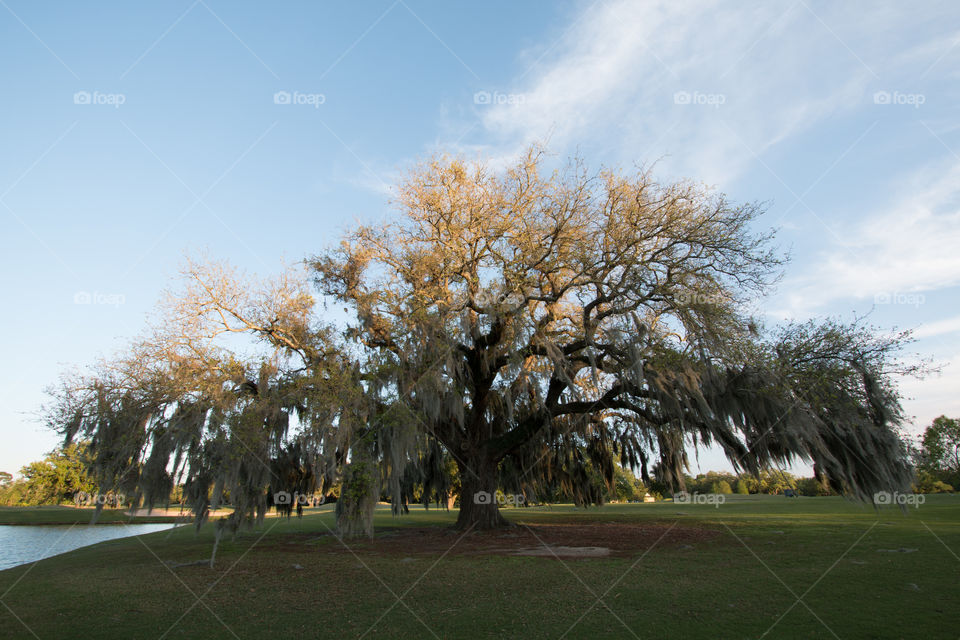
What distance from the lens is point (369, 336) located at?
16875 mm

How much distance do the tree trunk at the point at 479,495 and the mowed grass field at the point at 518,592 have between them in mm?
3691

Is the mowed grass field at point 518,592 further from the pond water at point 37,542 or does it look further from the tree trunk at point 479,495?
the pond water at point 37,542

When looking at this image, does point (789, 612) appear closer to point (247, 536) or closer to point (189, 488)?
point (189, 488)

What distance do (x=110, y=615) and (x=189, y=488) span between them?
5388 mm

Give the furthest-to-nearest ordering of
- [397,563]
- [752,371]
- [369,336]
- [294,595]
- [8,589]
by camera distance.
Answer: [369,336], [752,371], [397,563], [8,589], [294,595]

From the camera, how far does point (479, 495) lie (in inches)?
675

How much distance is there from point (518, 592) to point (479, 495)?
9.59m

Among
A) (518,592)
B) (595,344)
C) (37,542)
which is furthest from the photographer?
(37,542)

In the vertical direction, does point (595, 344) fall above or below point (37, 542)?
above

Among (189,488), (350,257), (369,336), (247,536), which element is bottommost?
(247,536)

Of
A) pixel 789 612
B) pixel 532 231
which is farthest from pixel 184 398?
pixel 789 612

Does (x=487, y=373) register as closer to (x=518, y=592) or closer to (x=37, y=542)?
(x=518, y=592)

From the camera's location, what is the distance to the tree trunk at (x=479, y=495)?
1705 centimetres

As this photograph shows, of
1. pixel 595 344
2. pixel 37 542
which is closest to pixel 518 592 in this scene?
pixel 595 344
